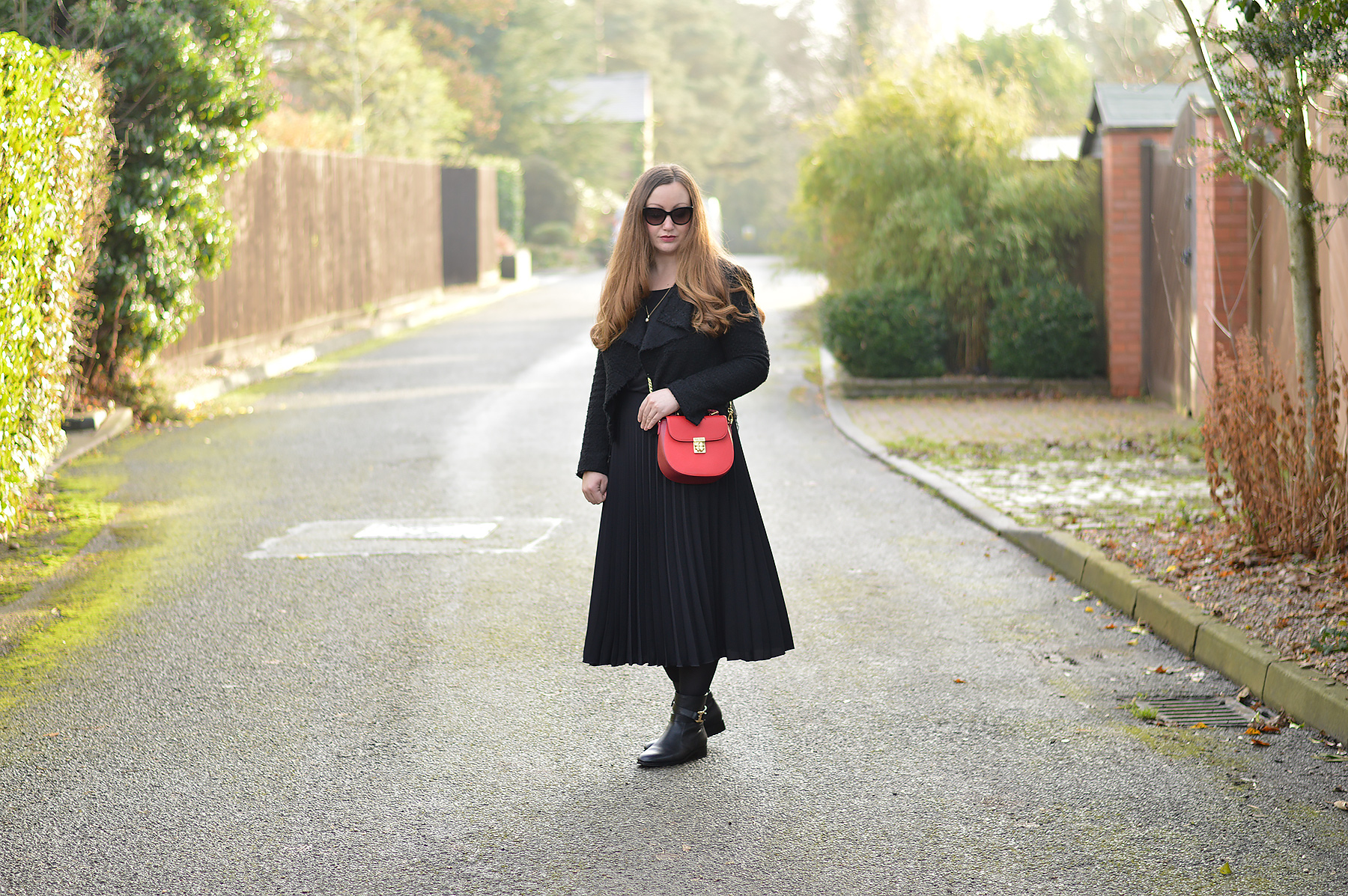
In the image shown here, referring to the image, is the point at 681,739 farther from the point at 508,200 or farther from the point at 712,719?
the point at 508,200

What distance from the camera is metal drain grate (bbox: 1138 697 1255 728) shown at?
5.04 m

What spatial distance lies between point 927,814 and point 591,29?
66654 millimetres

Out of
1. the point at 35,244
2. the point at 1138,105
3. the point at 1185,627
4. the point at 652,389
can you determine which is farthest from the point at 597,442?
the point at 1138,105

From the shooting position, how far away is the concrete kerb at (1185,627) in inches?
195

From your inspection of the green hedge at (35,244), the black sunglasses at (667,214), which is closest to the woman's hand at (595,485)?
the black sunglasses at (667,214)

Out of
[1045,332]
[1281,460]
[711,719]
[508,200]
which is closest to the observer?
[711,719]

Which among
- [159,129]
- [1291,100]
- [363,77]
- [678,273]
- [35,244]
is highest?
[363,77]

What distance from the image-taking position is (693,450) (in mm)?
4438

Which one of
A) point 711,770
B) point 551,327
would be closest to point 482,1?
point 551,327

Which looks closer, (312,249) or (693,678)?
(693,678)

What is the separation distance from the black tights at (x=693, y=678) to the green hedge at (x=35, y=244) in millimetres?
3940

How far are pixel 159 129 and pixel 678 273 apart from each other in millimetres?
9642

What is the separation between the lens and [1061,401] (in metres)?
13.9

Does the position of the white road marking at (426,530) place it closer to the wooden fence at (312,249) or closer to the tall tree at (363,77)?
the wooden fence at (312,249)
